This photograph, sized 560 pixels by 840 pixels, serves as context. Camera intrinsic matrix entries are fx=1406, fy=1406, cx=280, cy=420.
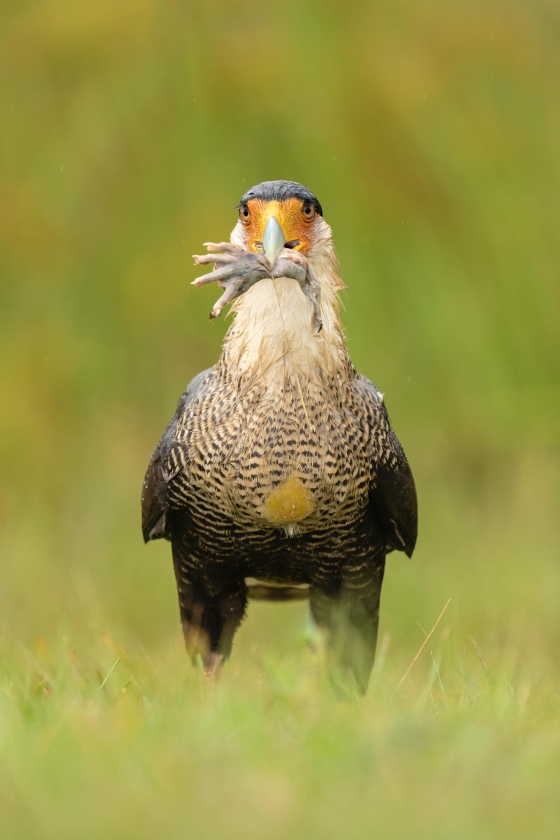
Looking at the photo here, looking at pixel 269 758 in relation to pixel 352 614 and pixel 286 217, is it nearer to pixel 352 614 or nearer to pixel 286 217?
pixel 352 614

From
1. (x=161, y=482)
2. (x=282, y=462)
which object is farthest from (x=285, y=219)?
(x=161, y=482)

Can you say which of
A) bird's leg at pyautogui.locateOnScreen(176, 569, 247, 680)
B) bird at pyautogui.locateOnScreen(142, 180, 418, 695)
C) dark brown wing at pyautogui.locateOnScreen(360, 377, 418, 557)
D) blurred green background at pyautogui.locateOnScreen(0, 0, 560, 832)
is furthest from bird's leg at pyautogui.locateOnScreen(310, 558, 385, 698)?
blurred green background at pyautogui.locateOnScreen(0, 0, 560, 832)

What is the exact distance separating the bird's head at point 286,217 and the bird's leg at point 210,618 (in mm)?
1400

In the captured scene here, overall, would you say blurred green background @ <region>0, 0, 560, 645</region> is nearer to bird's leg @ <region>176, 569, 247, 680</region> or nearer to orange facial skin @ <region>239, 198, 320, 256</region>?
bird's leg @ <region>176, 569, 247, 680</region>

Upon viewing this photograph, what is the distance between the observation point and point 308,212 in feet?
17.0

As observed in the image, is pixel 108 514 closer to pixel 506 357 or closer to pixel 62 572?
pixel 62 572

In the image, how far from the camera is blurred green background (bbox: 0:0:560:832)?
31.6ft

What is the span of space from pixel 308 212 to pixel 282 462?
0.94 meters

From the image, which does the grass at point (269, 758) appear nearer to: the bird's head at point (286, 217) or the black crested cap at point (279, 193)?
the bird's head at point (286, 217)

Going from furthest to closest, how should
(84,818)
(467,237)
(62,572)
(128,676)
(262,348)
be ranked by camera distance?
(467,237)
(62,572)
(262,348)
(128,676)
(84,818)

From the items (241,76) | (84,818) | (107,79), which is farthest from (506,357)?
(84,818)

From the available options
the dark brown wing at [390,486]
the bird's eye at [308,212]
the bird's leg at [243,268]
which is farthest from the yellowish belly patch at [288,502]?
the bird's eye at [308,212]

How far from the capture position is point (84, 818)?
10.6ft

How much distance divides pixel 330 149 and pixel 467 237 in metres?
1.14
